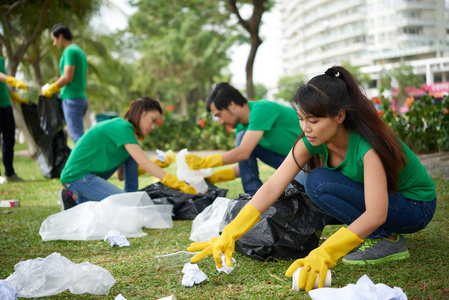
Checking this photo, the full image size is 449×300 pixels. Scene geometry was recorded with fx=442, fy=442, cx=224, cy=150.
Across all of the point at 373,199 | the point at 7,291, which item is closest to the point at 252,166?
the point at 373,199

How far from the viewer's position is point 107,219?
2740 mm

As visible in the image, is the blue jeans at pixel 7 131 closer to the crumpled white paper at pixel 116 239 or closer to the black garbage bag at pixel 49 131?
the black garbage bag at pixel 49 131

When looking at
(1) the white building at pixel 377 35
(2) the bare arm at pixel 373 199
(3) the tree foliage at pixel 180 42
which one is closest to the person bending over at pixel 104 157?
(2) the bare arm at pixel 373 199

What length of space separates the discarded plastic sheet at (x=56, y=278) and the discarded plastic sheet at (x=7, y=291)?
0.34 ft

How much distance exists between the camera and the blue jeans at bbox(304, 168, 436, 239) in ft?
6.33

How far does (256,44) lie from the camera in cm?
805

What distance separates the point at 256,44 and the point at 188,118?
2200 mm

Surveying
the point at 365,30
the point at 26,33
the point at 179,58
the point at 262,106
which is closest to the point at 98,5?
the point at 26,33

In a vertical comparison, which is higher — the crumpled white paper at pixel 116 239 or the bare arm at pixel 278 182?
the bare arm at pixel 278 182

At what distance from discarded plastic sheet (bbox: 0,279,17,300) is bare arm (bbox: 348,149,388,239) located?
3.96 feet

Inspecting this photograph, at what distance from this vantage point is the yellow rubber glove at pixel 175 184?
3262mm

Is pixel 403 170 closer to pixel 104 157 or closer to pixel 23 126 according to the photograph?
pixel 104 157

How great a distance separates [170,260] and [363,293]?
0.95m

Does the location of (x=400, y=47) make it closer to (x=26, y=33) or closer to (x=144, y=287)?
(x=26, y=33)
